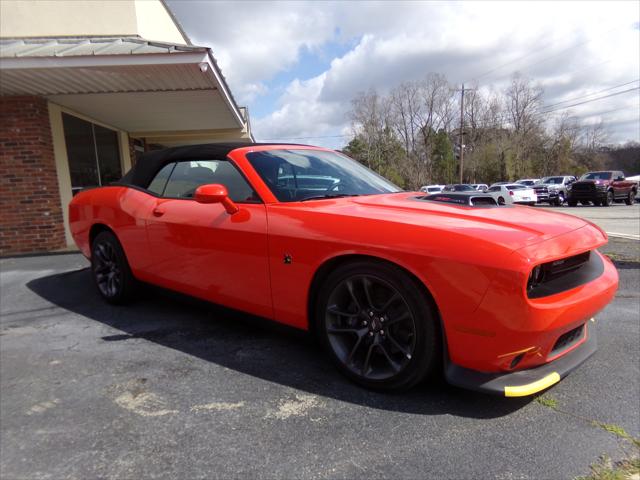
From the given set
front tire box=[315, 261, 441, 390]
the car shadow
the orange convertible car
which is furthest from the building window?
front tire box=[315, 261, 441, 390]

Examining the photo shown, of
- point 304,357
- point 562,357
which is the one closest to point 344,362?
point 304,357

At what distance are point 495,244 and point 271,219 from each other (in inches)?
52.4

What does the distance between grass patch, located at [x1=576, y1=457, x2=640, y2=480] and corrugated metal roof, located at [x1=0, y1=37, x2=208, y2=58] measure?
6078 mm

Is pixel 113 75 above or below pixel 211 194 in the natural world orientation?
above

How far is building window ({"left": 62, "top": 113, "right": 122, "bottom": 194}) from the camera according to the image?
8.60m

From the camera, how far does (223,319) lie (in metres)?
3.63

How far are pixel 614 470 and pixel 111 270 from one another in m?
4.08

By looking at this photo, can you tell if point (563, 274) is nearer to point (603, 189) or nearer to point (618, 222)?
point (618, 222)

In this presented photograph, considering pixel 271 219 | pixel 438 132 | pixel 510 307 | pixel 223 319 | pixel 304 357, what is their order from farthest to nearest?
1. pixel 438 132
2. pixel 223 319
3. pixel 304 357
4. pixel 271 219
5. pixel 510 307

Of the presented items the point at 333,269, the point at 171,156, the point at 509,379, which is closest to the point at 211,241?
the point at 333,269

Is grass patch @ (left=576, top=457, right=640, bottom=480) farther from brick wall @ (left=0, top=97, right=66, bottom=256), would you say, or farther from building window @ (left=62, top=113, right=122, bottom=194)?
building window @ (left=62, top=113, right=122, bottom=194)

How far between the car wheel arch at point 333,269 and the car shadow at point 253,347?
0.22 meters

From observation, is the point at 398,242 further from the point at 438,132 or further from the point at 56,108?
the point at 438,132

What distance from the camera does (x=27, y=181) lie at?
7.36 meters
